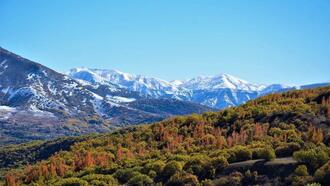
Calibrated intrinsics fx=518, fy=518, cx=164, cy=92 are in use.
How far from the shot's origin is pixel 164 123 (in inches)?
2357

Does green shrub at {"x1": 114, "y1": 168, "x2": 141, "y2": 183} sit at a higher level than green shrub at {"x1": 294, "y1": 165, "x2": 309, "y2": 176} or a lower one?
lower

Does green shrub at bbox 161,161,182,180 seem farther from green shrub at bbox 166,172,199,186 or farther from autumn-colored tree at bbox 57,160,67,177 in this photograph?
autumn-colored tree at bbox 57,160,67,177

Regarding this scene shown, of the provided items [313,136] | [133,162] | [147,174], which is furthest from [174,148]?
[313,136]

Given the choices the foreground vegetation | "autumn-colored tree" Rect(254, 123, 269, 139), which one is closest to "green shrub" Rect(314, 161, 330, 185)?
the foreground vegetation

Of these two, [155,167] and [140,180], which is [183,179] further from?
[155,167]

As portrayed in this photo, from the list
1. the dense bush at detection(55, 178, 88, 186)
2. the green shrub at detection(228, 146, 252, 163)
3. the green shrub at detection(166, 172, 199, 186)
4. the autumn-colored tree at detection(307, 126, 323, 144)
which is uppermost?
the autumn-colored tree at detection(307, 126, 323, 144)

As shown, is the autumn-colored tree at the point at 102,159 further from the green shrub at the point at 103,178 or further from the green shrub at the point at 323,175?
the green shrub at the point at 323,175

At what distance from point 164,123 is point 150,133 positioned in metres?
4.41

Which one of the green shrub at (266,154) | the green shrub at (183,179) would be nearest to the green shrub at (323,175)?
the green shrub at (266,154)

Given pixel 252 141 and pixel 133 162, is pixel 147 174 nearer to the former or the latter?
pixel 133 162

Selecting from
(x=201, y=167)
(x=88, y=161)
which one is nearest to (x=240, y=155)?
(x=201, y=167)

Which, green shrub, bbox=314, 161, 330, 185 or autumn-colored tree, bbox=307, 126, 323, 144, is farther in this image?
autumn-colored tree, bbox=307, 126, 323, 144

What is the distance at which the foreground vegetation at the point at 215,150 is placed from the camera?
1214 inches

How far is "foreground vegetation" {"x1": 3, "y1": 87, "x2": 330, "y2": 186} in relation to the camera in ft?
101
